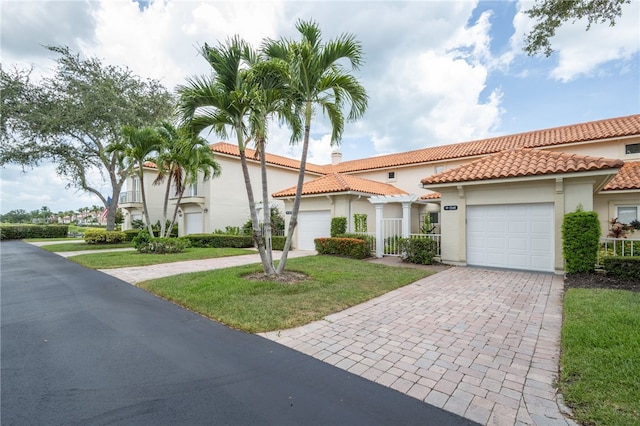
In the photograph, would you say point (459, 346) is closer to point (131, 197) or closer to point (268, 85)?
point (268, 85)

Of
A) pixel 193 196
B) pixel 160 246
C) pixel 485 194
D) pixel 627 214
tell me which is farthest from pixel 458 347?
pixel 193 196

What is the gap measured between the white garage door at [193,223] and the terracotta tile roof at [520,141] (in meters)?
13.3

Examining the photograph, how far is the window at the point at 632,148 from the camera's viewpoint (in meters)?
15.0

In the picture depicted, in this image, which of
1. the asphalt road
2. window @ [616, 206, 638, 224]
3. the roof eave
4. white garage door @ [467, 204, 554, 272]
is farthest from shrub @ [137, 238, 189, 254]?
window @ [616, 206, 638, 224]

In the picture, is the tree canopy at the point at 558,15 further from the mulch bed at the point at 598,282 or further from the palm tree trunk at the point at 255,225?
the palm tree trunk at the point at 255,225

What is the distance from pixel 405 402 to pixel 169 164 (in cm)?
1647

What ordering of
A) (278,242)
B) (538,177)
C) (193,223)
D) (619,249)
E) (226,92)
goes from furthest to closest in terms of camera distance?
(193,223), (278,242), (619,249), (538,177), (226,92)

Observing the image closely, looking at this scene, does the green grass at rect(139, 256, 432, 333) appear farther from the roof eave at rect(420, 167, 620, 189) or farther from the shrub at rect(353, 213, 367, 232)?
the shrub at rect(353, 213, 367, 232)

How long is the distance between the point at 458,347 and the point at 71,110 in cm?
2707

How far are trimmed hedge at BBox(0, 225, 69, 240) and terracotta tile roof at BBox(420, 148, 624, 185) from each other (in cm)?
4088

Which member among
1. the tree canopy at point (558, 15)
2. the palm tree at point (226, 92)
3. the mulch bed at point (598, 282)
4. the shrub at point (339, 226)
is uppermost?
the tree canopy at point (558, 15)

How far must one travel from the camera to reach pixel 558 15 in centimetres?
648

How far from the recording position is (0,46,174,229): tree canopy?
788 inches

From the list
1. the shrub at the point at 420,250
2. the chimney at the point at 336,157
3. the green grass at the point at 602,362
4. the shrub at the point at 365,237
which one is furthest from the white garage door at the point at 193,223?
the green grass at the point at 602,362
